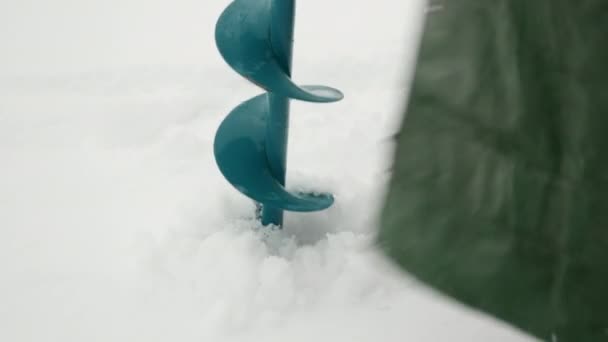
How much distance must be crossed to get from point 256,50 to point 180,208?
60 cm

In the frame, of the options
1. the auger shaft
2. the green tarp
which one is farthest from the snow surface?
the auger shaft

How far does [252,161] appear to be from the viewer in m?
1.34

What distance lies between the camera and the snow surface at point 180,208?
124cm

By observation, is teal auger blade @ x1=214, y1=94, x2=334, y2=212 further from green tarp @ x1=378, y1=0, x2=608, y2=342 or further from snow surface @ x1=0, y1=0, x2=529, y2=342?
green tarp @ x1=378, y1=0, x2=608, y2=342

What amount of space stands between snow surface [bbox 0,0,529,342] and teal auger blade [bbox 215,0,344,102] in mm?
235

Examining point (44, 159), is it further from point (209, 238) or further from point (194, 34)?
point (194, 34)

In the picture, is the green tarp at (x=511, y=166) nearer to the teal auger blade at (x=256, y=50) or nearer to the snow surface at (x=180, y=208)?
the snow surface at (x=180, y=208)

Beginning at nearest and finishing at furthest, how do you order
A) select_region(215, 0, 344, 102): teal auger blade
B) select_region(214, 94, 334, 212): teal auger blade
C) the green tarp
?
the green tarp, select_region(215, 0, 344, 102): teal auger blade, select_region(214, 94, 334, 212): teal auger blade

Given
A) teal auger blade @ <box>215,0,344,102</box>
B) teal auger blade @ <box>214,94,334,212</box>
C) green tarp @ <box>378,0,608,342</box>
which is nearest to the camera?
green tarp @ <box>378,0,608,342</box>

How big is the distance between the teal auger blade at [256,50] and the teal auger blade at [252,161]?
0.21m

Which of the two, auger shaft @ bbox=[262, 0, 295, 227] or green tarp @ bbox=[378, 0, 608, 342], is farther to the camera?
auger shaft @ bbox=[262, 0, 295, 227]

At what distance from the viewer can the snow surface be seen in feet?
4.05

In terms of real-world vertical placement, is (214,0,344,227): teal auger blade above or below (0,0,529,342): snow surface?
above

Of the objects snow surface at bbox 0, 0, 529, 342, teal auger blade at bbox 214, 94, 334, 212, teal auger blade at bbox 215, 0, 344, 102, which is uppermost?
teal auger blade at bbox 215, 0, 344, 102
